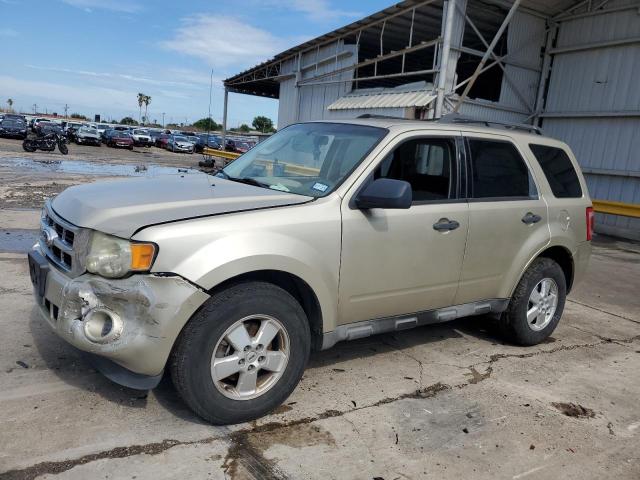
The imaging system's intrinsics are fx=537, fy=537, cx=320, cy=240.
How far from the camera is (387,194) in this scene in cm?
334

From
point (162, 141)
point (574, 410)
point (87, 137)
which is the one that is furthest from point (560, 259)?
point (162, 141)

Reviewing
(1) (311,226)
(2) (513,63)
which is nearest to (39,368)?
(1) (311,226)

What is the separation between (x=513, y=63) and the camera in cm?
1563

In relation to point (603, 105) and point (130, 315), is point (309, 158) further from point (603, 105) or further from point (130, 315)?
point (603, 105)

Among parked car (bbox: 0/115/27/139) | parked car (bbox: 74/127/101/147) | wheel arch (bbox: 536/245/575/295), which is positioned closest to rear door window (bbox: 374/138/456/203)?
wheel arch (bbox: 536/245/575/295)

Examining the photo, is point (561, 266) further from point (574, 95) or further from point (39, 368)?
point (574, 95)

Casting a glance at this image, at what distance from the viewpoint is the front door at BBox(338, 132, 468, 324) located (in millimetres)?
3508

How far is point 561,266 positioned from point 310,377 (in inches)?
110

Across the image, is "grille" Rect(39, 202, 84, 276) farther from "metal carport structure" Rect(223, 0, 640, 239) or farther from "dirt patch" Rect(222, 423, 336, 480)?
"metal carport structure" Rect(223, 0, 640, 239)

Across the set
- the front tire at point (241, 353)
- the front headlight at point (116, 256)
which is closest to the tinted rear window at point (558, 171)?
the front tire at point (241, 353)

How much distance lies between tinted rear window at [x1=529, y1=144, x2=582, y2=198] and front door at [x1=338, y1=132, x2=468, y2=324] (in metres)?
1.13

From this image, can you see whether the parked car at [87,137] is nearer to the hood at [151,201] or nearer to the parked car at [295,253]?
the parked car at [295,253]

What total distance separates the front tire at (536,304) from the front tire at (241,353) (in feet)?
7.43

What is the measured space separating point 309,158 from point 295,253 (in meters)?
1.09
